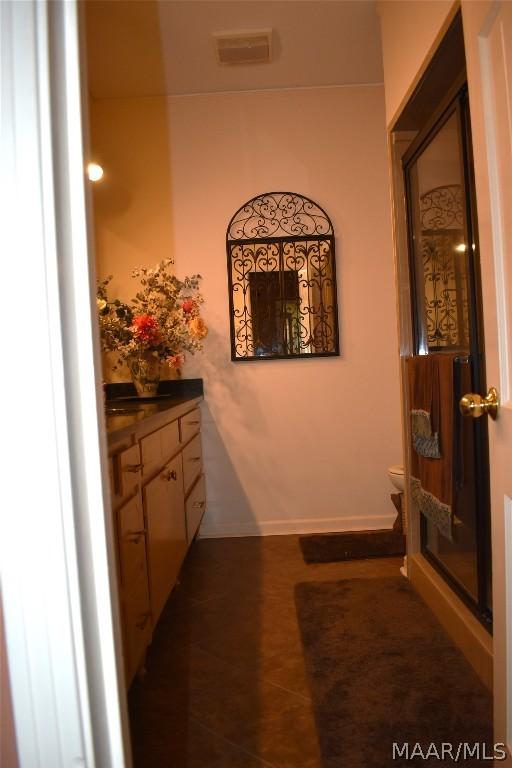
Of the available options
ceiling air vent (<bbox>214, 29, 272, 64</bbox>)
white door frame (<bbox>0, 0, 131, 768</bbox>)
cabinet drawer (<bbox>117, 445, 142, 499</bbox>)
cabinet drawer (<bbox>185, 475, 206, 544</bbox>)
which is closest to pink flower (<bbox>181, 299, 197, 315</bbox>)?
cabinet drawer (<bbox>185, 475, 206, 544</bbox>)

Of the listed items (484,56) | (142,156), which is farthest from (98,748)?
(142,156)

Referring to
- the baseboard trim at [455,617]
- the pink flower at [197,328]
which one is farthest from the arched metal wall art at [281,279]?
the baseboard trim at [455,617]

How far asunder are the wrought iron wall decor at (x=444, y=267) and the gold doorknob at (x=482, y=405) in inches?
33.2

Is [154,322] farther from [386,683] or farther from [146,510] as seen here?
[386,683]

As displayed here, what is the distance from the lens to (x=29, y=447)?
1.86ft

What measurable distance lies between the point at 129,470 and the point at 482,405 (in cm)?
96

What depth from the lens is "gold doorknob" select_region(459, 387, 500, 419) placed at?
3.90 ft

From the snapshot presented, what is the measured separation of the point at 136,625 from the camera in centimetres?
162

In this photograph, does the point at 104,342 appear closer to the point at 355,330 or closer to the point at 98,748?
the point at 355,330

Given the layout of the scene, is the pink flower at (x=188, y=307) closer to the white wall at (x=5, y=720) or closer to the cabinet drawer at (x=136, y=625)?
the cabinet drawer at (x=136, y=625)

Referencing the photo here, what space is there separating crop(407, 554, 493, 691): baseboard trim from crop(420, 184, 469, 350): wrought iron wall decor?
3.15ft

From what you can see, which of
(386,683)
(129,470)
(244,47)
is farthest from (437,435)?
(244,47)

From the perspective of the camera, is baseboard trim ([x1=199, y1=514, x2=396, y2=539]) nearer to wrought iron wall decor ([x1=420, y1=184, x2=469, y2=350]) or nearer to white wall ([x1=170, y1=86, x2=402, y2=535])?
white wall ([x1=170, y1=86, x2=402, y2=535])

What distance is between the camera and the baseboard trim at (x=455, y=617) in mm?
1772
